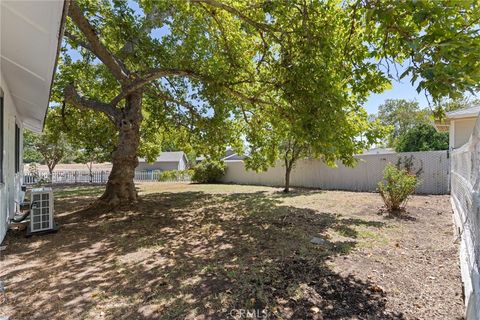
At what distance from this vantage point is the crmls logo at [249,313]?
8.68 feet

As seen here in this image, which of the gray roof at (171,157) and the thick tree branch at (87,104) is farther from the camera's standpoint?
the gray roof at (171,157)

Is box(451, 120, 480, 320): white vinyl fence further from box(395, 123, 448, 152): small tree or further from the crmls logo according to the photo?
box(395, 123, 448, 152): small tree

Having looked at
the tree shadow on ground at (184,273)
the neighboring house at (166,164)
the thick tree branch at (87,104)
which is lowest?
the tree shadow on ground at (184,273)

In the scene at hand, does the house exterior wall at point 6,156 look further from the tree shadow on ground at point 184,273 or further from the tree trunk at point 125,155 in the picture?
the tree trunk at point 125,155

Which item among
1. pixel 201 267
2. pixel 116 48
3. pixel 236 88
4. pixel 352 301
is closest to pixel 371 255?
pixel 352 301

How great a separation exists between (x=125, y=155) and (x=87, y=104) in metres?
1.78

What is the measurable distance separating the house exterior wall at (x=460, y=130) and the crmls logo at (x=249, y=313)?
973 cm

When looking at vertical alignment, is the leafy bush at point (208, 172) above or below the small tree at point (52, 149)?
below

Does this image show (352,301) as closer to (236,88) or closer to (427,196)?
(236,88)

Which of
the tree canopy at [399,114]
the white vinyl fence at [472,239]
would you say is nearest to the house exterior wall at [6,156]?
the white vinyl fence at [472,239]

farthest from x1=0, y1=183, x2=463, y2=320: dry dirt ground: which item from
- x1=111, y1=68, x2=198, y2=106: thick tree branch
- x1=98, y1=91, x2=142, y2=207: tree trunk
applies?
x1=111, y1=68, x2=198, y2=106: thick tree branch

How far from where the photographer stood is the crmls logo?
265 cm

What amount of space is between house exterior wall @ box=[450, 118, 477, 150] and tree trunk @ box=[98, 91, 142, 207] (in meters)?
10.4

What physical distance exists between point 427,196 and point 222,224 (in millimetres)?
8207
